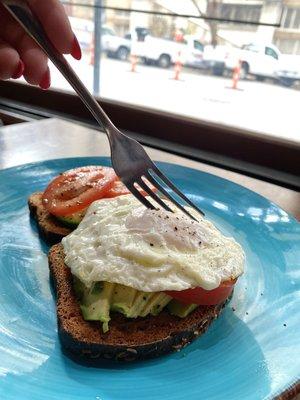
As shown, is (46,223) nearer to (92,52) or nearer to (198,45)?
(198,45)

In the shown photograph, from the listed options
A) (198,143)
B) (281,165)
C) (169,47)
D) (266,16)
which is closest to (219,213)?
(281,165)

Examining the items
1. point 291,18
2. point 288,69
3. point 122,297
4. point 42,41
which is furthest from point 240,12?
point 122,297

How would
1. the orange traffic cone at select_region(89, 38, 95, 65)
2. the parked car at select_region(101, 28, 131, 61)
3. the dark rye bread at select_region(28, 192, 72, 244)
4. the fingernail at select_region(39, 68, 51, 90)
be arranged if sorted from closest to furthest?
the dark rye bread at select_region(28, 192, 72, 244)
the fingernail at select_region(39, 68, 51, 90)
the orange traffic cone at select_region(89, 38, 95, 65)
the parked car at select_region(101, 28, 131, 61)

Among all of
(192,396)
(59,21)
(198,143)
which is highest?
(59,21)

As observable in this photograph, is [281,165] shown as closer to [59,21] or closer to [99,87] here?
[59,21]

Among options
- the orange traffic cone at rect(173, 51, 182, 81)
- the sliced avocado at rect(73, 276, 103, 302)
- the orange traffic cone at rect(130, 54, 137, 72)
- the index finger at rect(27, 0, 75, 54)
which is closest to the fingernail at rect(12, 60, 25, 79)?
the index finger at rect(27, 0, 75, 54)

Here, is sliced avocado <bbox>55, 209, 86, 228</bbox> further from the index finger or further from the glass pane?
the glass pane

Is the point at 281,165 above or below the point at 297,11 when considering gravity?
below
